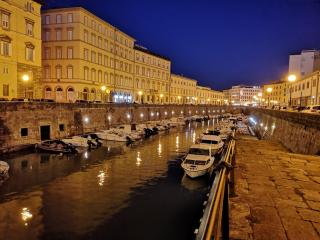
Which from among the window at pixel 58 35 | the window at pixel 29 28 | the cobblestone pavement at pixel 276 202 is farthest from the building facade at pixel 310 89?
the window at pixel 58 35

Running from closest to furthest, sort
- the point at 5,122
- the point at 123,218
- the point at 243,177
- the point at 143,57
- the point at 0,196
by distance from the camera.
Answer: the point at 243,177, the point at 123,218, the point at 0,196, the point at 5,122, the point at 143,57

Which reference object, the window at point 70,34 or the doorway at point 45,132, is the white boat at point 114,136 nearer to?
the doorway at point 45,132

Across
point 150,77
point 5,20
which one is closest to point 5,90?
point 5,20

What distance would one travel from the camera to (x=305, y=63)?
262 feet

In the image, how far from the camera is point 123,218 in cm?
1562

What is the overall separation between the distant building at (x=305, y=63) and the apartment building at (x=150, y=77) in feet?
142

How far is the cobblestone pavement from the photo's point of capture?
Answer: 15.9ft

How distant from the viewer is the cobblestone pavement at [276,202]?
4832 millimetres

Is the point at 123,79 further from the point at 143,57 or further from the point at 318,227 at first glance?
the point at 318,227

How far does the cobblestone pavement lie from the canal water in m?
6.69

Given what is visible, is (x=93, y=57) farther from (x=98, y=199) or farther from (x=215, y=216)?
(x=215, y=216)

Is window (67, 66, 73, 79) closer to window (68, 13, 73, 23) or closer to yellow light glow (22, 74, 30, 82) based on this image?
window (68, 13, 73, 23)

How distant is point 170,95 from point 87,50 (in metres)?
53.6

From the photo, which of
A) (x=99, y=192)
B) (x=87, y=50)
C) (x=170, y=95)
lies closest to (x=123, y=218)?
(x=99, y=192)
